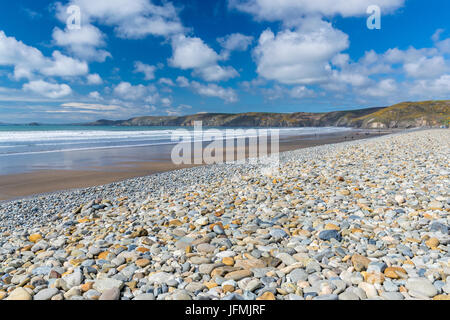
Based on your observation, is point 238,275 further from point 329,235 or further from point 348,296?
point 329,235

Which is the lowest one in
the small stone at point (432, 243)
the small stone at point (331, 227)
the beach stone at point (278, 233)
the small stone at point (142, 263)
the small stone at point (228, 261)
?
the small stone at point (142, 263)

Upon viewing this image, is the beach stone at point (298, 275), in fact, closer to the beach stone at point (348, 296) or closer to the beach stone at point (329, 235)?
the beach stone at point (348, 296)

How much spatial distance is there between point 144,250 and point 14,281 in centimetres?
150

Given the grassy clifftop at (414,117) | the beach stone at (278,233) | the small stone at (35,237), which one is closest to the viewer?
the beach stone at (278,233)

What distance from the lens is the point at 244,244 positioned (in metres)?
4.05

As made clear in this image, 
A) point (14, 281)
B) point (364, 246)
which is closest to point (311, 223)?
point (364, 246)

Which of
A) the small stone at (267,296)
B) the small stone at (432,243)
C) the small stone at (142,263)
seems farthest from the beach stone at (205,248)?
the small stone at (432,243)

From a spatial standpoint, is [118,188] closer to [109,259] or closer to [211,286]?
[109,259]

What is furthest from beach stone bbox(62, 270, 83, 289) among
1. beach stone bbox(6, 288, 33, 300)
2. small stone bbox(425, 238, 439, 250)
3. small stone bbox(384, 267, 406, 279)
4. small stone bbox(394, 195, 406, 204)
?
small stone bbox(394, 195, 406, 204)

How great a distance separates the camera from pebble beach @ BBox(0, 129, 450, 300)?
9.53 feet

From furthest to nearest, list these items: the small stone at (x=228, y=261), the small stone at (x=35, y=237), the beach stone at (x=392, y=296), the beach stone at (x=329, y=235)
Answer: the small stone at (x=35, y=237), the beach stone at (x=329, y=235), the small stone at (x=228, y=261), the beach stone at (x=392, y=296)

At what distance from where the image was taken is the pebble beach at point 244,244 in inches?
114

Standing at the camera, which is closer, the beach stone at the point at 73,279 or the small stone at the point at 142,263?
the beach stone at the point at 73,279

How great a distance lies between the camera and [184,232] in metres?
4.66
